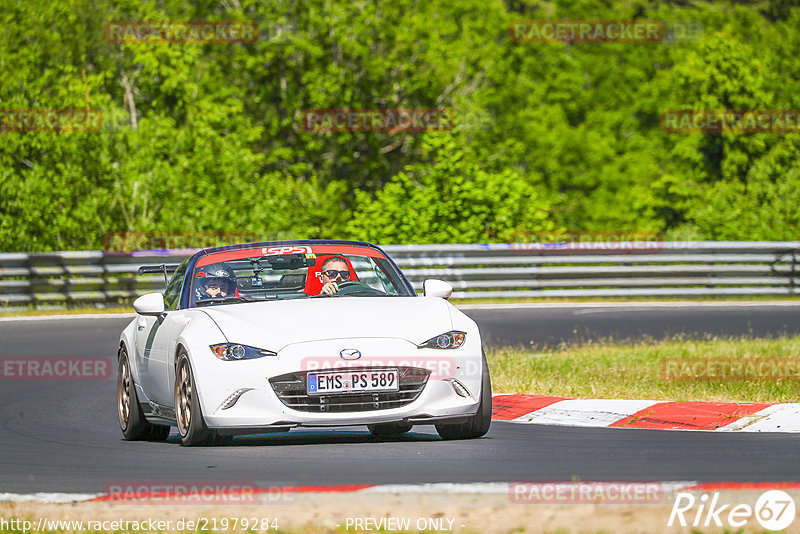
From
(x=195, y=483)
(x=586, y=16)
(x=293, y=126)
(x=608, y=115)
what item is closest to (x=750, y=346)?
(x=195, y=483)

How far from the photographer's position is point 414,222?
26672 millimetres

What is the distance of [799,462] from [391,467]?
2.11 m

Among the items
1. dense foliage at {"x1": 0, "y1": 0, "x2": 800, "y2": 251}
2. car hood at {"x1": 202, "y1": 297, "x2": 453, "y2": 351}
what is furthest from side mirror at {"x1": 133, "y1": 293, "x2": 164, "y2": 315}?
dense foliage at {"x1": 0, "y1": 0, "x2": 800, "y2": 251}

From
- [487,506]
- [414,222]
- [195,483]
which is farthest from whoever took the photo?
[414,222]

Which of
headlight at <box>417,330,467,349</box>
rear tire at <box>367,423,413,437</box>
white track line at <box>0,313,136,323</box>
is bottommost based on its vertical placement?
white track line at <box>0,313,136,323</box>

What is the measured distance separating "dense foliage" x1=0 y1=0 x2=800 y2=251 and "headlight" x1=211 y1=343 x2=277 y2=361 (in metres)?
18.1

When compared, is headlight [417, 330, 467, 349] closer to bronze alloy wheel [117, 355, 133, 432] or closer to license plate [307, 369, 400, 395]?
license plate [307, 369, 400, 395]

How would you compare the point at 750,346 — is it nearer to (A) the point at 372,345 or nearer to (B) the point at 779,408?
(B) the point at 779,408

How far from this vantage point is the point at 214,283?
948 centimetres

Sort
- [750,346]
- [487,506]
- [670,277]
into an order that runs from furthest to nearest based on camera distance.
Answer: [670,277] → [750,346] → [487,506]

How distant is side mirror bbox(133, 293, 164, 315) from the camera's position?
936cm

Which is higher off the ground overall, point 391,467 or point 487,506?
point 487,506

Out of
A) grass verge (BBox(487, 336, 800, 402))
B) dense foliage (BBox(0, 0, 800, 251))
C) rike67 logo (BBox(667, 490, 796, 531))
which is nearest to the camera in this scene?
rike67 logo (BBox(667, 490, 796, 531))

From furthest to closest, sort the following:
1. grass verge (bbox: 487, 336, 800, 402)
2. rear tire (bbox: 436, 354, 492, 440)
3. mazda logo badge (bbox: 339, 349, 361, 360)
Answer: grass verge (bbox: 487, 336, 800, 402)
rear tire (bbox: 436, 354, 492, 440)
mazda logo badge (bbox: 339, 349, 361, 360)
